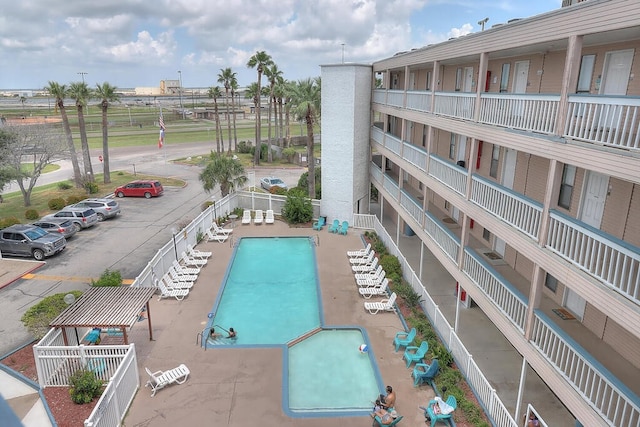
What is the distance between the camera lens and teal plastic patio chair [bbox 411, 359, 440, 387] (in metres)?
13.6

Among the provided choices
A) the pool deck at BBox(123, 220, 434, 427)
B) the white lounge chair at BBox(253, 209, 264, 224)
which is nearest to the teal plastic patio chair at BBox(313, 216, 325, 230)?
the white lounge chair at BBox(253, 209, 264, 224)

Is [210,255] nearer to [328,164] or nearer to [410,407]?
[328,164]

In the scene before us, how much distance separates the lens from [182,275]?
21.6m

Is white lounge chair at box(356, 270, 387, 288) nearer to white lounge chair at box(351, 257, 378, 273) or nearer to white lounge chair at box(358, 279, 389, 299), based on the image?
white lounge chair at box(358, 279, 389, 299)

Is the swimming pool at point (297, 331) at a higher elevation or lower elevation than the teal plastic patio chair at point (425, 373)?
lower

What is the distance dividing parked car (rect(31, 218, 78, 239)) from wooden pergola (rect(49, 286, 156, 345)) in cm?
1340

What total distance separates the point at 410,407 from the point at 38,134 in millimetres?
38751

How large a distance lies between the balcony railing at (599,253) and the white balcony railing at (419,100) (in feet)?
33.9

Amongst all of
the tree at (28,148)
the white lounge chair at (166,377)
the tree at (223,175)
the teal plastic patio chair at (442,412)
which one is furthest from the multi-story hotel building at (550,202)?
the tree at (28,148)

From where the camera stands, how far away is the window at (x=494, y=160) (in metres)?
17.2

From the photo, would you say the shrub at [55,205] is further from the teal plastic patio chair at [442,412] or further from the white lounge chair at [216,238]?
the teal plastic patio chair at [442,412]

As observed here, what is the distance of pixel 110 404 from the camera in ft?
37.7

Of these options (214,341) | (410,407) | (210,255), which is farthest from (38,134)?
(410,407)

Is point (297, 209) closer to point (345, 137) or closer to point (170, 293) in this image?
point (345, 137)
